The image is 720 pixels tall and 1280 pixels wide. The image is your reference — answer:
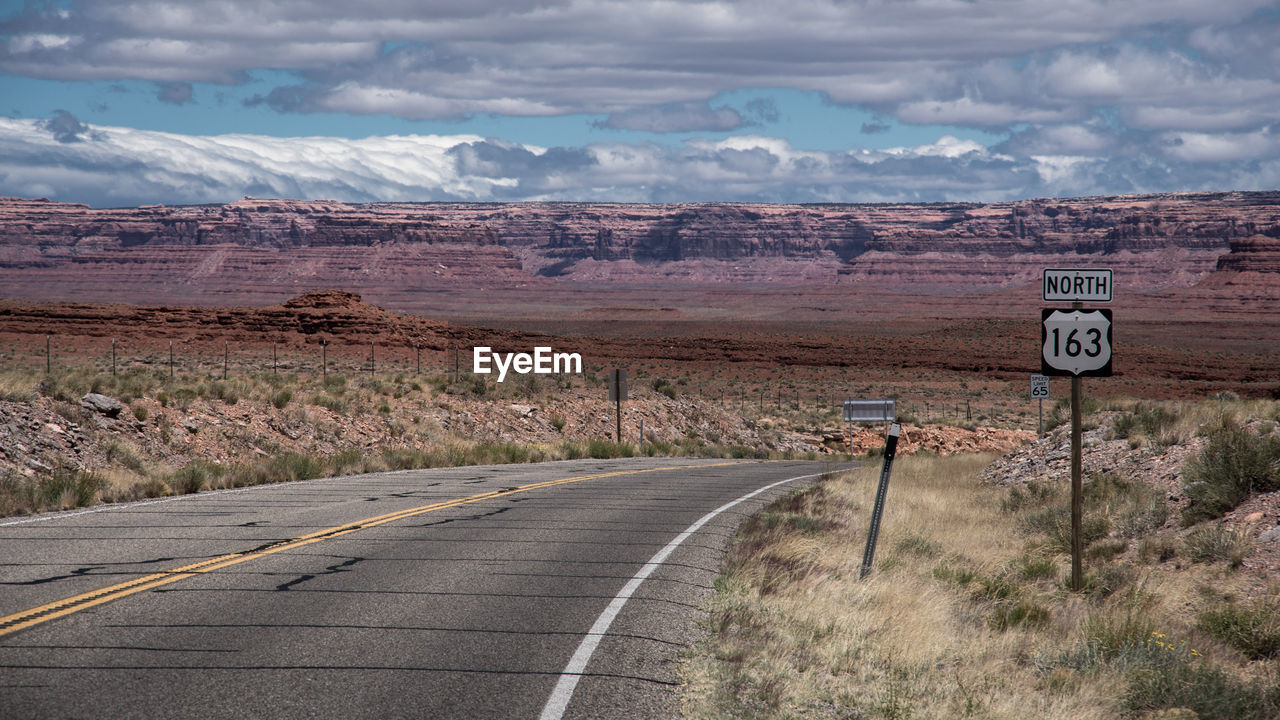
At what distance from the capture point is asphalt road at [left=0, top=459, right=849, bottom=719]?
6105 millimetres

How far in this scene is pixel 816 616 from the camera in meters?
8.57

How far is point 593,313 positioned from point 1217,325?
86.7 meters

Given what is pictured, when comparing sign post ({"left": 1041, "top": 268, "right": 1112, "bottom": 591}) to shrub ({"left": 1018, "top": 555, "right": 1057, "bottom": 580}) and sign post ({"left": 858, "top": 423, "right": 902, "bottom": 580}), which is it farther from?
shrub ({"left": 1018, "top": 555, "right": 1057, "bottom": 580})

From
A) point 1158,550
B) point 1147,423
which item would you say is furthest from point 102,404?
point 1147,423

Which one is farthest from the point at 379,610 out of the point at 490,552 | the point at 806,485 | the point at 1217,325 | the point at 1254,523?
the point at 1217,325

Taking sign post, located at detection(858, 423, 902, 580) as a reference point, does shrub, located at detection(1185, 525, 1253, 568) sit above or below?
below

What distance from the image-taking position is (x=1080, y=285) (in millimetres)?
A: 9977

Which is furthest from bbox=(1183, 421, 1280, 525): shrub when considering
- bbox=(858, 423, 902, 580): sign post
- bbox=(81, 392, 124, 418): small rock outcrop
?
bbox=(81, 392, 124, 418): small rock outcrop

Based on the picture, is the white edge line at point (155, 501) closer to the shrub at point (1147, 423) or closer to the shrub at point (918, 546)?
the shrub at point (918, 546)

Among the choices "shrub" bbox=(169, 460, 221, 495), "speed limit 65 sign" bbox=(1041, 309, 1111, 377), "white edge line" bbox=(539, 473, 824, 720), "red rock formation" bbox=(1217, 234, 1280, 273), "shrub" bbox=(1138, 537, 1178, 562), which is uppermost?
"red rock formation" bbox=(1217, 234, 1280, 273)

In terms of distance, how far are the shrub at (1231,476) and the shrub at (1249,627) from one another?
3.64 meters

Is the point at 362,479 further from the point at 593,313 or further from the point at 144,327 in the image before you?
the point at 593,313

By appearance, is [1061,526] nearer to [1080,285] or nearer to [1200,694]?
[1080,285]

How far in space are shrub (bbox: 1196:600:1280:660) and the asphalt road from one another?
14.5 feet
